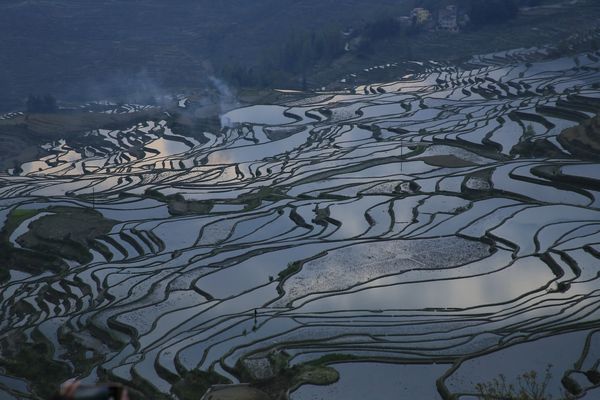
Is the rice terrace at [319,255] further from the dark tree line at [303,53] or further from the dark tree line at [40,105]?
the dark tree line at [303,53]

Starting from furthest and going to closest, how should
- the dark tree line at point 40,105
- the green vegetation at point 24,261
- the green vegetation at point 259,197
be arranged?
the dark tree line at point 40,105, the green vegetation at point 259,197, the green vegetation at point 24,261

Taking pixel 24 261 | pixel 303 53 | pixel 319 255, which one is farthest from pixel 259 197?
pixel 303 53

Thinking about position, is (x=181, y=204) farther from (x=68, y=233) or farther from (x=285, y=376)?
(x=285, y=376)

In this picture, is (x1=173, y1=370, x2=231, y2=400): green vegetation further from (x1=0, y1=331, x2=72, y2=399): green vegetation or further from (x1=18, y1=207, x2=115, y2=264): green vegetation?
(x1=18, y1=207, x2=115, y2=264): green vegetation

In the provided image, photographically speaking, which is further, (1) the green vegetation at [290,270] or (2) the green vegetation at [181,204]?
(2) the green vegetation at [181,204]

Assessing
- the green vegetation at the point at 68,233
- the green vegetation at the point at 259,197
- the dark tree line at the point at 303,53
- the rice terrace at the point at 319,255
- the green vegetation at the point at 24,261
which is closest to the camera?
the rice terrace at the point at 319,255

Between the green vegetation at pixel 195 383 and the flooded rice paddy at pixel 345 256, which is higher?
the green vegetation at pixel 195 383

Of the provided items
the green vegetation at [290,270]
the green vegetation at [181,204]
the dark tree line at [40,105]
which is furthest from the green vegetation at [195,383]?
the dark tree line at [40,105]
